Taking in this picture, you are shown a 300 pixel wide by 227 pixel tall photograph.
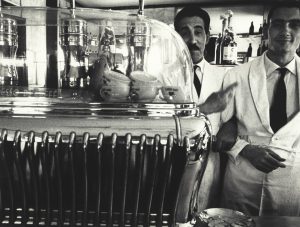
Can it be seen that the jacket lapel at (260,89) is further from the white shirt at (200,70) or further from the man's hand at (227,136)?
the white shirt at (200,70)

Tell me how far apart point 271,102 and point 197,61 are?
28.5 inches

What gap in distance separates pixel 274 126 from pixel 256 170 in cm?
33

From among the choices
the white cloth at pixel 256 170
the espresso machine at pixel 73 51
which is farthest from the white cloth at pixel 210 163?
the espresso machine at pixel 73 51

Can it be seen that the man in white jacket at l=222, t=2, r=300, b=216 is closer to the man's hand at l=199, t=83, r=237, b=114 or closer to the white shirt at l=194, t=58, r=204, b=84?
the man's hand at l=199, t=83, r=237, b=114

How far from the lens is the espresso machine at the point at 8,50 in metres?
1.31

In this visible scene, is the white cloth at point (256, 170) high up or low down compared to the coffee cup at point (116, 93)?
down

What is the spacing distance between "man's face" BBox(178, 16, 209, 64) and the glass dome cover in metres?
1.29

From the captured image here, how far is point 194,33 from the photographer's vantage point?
2760mm

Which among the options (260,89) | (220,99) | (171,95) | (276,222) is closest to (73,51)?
(171,95)

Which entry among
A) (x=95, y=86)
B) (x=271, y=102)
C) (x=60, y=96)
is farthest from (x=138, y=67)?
(x=271, y=102)

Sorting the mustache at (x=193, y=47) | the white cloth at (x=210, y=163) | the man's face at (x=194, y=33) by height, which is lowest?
the white cloth at (x=210, y=163)

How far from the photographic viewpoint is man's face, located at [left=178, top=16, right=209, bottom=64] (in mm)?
2746

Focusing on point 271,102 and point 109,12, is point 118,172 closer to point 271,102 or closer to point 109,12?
point 109,12

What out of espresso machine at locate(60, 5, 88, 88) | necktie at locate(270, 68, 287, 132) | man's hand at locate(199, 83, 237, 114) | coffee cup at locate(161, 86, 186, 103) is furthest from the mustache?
coffee cup at locate(161, 86, 186, 103)
